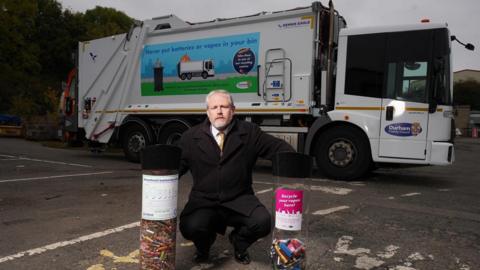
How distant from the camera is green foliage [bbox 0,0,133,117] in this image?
30.6m

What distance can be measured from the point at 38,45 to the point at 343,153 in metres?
43.8

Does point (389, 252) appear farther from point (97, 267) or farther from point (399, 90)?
point (399, 90)

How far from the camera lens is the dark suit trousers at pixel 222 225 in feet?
11.1

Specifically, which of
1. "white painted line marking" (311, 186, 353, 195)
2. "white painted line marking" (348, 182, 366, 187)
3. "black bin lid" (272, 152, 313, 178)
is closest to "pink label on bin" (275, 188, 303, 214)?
"black bin lid" (272, 152, 313, 178)

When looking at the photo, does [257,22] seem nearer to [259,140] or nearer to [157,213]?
[259,140]

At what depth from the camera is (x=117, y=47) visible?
39.2 ft

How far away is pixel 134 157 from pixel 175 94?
2181 mm

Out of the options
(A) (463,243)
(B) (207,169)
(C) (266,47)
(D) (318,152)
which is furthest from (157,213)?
(C) (266,47)

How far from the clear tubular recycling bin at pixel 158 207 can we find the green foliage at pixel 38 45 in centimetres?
1119

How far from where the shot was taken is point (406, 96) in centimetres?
805

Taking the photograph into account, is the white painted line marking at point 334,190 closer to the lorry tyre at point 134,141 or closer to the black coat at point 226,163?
the black coat at point 226,163

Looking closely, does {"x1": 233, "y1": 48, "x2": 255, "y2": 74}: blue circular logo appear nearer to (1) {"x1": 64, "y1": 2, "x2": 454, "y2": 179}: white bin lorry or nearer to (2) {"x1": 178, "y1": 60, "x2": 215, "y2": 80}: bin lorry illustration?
(1) {"x1": 64, "y1": 2, "x2": 454, "y2": 179}: white bin lorry

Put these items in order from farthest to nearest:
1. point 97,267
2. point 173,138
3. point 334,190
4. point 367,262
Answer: point 173,138 → point 334,190 → point 367,262 → point 97,267

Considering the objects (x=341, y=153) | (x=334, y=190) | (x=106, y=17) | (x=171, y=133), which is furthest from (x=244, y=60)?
(x=106, y=17)
